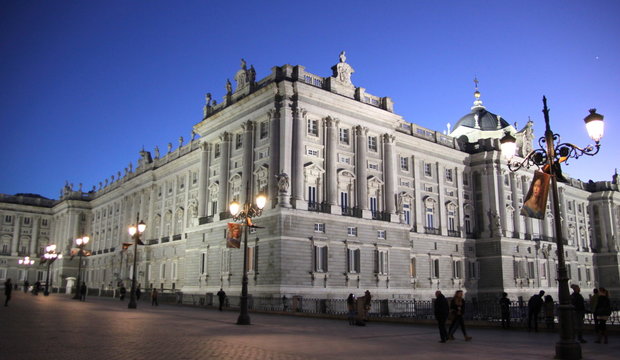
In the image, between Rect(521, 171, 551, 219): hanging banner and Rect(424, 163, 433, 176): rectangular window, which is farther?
Rect(424, 163, 433, 176): rectangular window

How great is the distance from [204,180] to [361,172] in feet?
52.3

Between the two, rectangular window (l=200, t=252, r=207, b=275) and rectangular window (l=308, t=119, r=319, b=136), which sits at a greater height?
rectangular window (l=308, t=119, r=319, b=136)

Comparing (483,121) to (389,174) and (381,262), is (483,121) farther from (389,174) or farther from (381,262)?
(381,262)

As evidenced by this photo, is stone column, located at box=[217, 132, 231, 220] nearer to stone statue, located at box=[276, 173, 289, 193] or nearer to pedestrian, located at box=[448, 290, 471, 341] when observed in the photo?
stone statue, located at box=[276, 173, 289, 193]

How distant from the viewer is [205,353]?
14.0 m

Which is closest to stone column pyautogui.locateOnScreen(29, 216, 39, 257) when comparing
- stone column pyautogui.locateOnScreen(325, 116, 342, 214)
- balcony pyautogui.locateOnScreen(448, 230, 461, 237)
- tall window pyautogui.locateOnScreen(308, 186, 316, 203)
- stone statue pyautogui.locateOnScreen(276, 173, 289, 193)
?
tall window pyautogui.locateOnScreen(308, 186, 316, 203)

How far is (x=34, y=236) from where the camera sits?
107438 mm

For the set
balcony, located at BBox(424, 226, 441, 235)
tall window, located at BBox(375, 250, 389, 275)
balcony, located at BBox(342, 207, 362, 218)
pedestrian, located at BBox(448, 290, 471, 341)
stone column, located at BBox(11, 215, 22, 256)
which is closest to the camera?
pedestrian, located at BBox(448, 290, 471, 341)

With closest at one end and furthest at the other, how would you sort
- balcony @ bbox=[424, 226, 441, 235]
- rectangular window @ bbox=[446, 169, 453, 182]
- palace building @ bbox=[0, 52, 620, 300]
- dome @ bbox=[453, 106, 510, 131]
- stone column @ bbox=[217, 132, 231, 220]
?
1. palace building @ bbox=[0, 52, 620, 300]
2. stone column @ bbox=[217, 132, 231, 220]
3. balcony @ bbox=[424, 226, 441, 235]
4. rectangular window @ bbox=[446, 169, 453, 182]
5. dome @ bbox=[453, 106, 510, 131]

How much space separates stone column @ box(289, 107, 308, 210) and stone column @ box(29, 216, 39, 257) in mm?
85620

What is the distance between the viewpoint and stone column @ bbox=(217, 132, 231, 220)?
156 ft

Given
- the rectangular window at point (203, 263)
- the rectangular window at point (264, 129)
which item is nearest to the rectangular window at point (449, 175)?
the rectangular window at point (264, 129)

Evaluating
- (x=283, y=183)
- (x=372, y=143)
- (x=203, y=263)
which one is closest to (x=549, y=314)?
(x=283, y=183)

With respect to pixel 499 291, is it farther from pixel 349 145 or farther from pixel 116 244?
pixel 116 244
